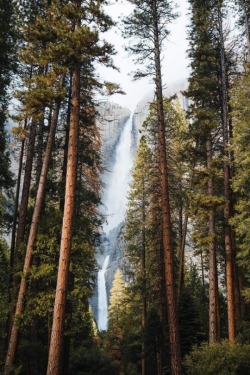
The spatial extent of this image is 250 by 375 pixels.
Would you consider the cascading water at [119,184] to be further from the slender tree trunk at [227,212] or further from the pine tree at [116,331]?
the slender tree trunk at [227,212]

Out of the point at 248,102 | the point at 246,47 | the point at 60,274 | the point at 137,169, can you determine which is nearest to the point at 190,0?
the point at 246,47

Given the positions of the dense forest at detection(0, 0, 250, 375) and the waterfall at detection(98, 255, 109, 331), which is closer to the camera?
the dense forest at detection(0, 0, 250, 375)

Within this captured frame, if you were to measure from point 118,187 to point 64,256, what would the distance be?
332 feet

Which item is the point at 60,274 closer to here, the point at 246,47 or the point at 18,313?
the point at 18,313

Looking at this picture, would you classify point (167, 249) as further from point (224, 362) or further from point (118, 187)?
point (118, 187)

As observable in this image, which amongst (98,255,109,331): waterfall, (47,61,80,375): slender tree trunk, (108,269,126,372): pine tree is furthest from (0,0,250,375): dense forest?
(98,255,109,331): waterfall

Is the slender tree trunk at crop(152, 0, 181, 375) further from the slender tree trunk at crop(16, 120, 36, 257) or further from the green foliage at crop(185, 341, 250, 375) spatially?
the slender tree trunk at crop(16, 120, 36, 257)

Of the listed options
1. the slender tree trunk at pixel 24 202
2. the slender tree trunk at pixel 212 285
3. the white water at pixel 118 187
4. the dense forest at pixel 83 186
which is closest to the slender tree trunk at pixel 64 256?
the dense forest at pixel 83 186

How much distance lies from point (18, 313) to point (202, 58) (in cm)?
1316

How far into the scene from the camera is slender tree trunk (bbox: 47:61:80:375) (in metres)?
7.69

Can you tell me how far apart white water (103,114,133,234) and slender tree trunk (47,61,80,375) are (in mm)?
91532

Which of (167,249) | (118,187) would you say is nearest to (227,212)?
(167,249)

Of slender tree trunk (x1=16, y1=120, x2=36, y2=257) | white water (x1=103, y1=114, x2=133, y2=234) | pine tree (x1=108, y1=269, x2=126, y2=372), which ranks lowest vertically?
pine tree (x1=108, y1=269, x2=126, y2=372)

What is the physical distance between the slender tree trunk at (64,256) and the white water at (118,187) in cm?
9153
